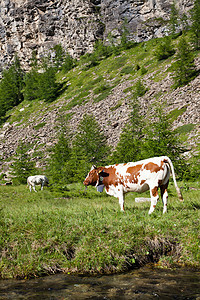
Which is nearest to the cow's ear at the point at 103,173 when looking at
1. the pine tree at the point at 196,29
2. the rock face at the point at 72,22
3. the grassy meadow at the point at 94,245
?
the grassy meadow at the point at 94,245

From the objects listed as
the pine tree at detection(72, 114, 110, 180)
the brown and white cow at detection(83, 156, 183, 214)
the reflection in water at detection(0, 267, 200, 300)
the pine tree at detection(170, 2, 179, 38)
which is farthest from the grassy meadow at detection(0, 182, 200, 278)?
the pine tree at detection(170, 2, 179, 38)

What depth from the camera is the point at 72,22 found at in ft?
346

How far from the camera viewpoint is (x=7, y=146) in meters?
53.3

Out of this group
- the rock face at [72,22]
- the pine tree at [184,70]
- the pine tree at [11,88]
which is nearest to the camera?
the pine tree at [184,70]

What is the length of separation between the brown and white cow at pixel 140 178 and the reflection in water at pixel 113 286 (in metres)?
3.37

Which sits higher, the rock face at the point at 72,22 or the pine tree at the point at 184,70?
the rock face at the point at 72,22

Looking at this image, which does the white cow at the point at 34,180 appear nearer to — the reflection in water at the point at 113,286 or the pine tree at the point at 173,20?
the reflection in water at the point at 113,286

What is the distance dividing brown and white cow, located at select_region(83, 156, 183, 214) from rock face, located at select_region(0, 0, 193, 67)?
9332cm

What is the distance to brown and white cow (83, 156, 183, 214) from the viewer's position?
320 inches

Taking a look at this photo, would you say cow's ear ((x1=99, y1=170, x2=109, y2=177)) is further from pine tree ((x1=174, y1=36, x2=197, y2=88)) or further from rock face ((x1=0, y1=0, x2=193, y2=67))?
rock face ((x1=0, y1=0, x2=193, y2=67))

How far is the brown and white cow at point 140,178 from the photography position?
320 inches

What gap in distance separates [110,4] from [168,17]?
98.8ft

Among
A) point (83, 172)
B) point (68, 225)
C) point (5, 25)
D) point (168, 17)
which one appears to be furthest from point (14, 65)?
point (68, 225)

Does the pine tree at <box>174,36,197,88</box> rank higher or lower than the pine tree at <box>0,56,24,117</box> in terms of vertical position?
lower
